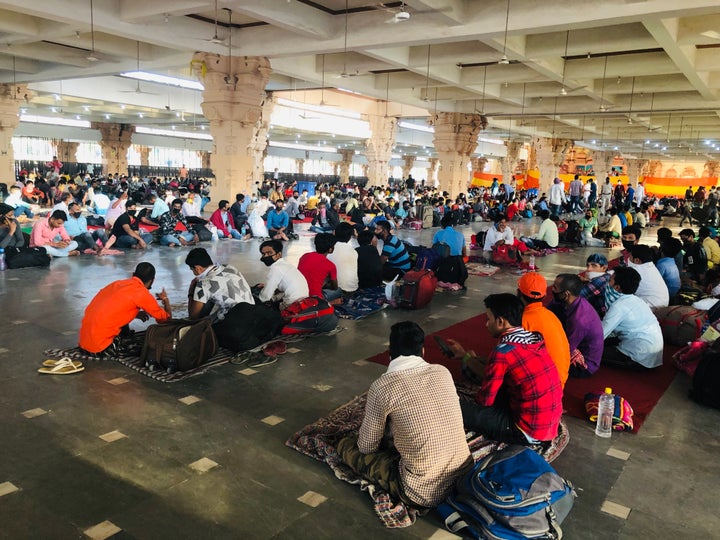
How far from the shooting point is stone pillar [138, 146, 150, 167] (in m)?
34.7

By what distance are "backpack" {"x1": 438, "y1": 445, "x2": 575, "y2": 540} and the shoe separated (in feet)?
7.08

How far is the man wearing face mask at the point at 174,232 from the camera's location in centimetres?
1008

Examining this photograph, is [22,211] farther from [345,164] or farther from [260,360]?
[345,164]

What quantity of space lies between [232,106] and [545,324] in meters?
9.33

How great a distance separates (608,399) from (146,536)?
8.69 ft

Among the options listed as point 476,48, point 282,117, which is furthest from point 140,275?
point 282,117

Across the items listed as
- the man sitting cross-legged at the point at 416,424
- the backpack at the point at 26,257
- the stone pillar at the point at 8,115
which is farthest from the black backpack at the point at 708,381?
the stone pillar at the point at 8,115

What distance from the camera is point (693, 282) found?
7.47 metres

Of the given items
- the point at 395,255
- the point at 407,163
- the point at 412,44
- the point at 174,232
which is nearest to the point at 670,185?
the point at 407,163

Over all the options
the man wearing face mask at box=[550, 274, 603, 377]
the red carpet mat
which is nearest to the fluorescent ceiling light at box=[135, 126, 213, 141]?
A: the red carpet mat

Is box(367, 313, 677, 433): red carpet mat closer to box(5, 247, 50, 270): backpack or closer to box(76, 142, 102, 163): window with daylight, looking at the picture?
box(5, 247, 50, 270): backpack

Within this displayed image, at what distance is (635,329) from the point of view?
4324 millimetres

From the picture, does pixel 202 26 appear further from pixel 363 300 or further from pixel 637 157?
pixel 637 157

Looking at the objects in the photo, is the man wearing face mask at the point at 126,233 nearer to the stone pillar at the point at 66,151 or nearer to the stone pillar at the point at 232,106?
the stone pillar at the point at 232,106
